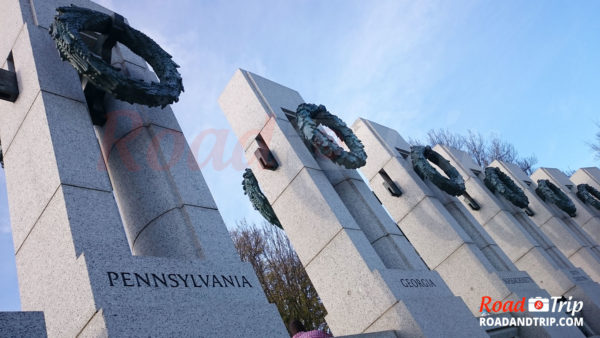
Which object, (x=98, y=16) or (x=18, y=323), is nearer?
(x=18, y=323)

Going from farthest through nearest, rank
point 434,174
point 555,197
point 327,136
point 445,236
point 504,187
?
1. point 555,197
2. point 504,187
3. point 434,174
4. point 445,236
5. point 327,136

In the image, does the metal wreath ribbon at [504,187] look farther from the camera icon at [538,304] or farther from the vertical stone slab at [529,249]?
the camera icon at [538,304]

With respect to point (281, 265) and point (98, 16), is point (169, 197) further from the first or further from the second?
point (281, 265)

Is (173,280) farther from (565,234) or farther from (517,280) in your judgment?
(565,234)

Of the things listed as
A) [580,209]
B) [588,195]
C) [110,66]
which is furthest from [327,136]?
[588,195]

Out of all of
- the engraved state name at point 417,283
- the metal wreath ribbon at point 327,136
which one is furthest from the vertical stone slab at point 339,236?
the metal wreath ribbon at point 327,136

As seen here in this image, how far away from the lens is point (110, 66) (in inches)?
196

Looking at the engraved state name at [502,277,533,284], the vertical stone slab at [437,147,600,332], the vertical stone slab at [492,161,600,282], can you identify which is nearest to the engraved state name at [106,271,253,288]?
the engraved state name at [502,277,533,284]

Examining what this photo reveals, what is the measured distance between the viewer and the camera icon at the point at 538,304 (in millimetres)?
9516

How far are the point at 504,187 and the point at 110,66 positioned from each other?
468 inches

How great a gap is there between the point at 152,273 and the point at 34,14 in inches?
163

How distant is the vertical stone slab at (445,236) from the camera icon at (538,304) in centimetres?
17

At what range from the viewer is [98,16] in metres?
5.76

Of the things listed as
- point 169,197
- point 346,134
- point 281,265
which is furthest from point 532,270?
point 281,265
